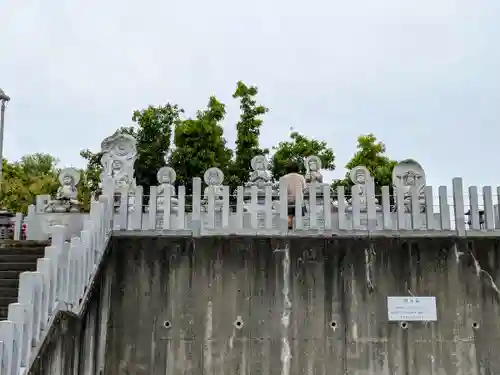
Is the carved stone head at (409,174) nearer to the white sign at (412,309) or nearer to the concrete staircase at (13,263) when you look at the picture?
the white sign at (412,309)

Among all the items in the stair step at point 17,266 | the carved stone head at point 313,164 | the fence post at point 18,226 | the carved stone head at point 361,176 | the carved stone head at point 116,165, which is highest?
the carved stone head at point 313,164

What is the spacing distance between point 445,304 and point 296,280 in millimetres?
2434

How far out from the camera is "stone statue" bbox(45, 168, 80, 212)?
10.2m

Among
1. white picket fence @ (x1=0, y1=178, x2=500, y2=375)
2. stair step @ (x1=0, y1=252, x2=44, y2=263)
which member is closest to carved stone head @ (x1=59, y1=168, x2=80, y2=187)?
white picket fence @ (x1=0, y1=178, x2=500, y2=375)

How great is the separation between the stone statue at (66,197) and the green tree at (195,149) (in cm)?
906

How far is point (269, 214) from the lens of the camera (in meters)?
9.73

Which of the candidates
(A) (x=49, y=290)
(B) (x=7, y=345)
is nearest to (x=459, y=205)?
(A) (x=49, y=290)

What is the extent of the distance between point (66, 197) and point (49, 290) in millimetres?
3677

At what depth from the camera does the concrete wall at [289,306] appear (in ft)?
30.9

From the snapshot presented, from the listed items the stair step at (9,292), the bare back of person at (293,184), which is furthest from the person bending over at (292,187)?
the stair step at (9,292)

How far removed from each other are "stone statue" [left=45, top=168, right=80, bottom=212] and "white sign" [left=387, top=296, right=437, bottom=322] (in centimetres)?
552

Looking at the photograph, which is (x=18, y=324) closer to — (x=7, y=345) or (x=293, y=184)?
(x=7, y=345)

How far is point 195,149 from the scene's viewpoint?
19609 mm

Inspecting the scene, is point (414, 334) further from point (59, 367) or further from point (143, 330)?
point (59, 367)
